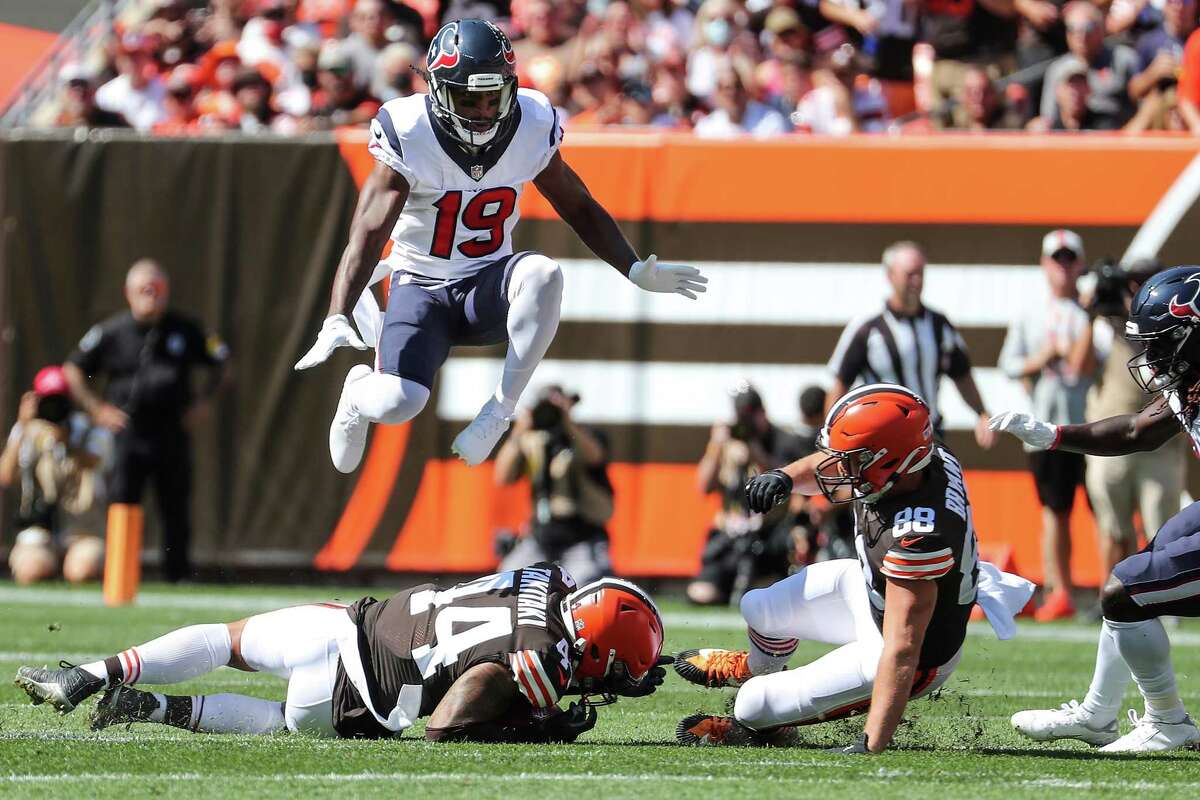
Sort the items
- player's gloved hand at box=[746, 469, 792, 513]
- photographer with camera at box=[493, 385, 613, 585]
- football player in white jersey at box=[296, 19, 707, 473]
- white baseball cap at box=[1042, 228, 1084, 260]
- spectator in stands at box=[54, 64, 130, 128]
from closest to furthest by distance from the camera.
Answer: player's gloved hand at box=[746, 469, 792, 513], football player in white jersey at box=[296, 19, 707, 473], white baseball cap at box=[1042, 228, 1084, 260], photographer with camera at box=[493, 385, 613, 585], spectator in stands at box=[54, 64, 130, 128]

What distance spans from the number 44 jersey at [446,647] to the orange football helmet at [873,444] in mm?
824

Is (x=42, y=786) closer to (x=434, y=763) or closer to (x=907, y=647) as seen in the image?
(x=434, y=763)

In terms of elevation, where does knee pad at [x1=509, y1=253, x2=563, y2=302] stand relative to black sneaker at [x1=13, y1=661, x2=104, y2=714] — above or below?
above

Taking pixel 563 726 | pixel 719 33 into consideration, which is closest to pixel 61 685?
pixel 563 726

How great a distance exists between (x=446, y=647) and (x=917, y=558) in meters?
1.29

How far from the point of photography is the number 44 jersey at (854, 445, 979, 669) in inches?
193

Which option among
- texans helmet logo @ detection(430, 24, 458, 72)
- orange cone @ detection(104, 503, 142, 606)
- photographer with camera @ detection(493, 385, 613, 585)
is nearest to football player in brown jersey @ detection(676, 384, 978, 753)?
texans helmet logo @ detection(430, 24, 458, 72)

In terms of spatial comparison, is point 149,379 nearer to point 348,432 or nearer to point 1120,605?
point 348,432

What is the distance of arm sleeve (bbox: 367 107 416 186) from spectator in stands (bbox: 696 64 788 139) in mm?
5175

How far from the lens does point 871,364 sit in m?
8.88

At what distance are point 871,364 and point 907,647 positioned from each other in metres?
4.16

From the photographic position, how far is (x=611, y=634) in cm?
504

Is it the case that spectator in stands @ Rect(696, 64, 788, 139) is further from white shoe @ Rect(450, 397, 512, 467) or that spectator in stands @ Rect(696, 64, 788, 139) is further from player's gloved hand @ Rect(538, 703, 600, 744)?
player's gloved hand @ Rect(538, 703, 600, 744)

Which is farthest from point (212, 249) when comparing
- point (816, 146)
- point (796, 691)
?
point (796, 691)
